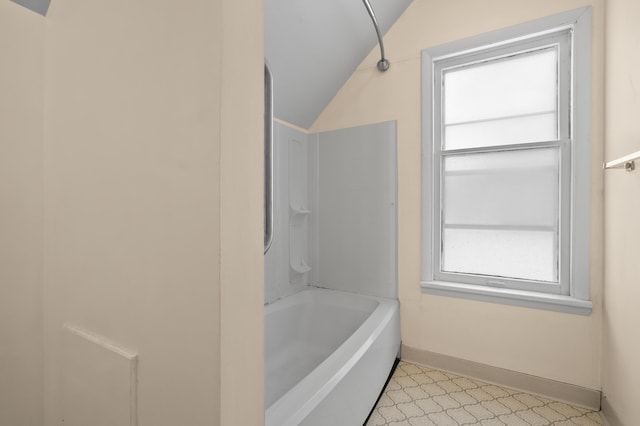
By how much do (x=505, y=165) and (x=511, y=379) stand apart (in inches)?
47.7

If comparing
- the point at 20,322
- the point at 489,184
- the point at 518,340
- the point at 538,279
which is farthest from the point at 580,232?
the point at 20,322

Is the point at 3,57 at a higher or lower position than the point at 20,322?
higher

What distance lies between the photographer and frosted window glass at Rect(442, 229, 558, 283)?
159cm

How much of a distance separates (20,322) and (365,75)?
83.1 inches

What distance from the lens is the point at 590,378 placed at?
1406 millimetres

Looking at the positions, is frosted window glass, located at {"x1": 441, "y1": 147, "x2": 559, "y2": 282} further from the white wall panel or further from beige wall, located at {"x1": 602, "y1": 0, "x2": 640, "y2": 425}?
the white wall panel

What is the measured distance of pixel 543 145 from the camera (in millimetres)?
1556

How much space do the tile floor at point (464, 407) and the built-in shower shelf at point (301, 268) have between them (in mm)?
886

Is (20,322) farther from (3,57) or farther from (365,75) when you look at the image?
(365,75)

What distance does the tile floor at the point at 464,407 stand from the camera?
4.33 feet

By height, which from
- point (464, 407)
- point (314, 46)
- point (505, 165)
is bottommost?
point (464, 407)

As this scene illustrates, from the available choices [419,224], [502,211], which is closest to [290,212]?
[419,224]

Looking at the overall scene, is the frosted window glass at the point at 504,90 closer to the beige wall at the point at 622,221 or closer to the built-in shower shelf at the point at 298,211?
the beige wall at the point at 622,221

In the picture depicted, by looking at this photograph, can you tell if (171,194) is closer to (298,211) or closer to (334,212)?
(298,211)
